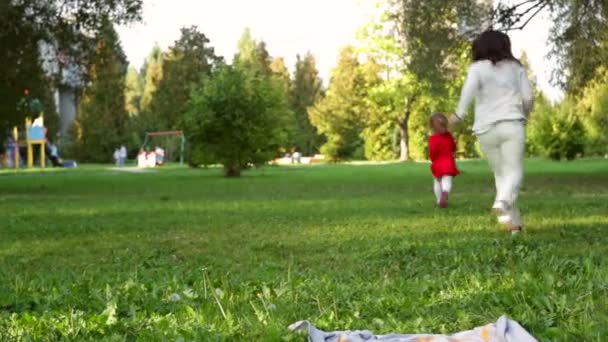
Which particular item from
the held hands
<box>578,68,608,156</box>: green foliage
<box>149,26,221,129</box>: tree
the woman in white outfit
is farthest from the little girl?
<box>149,26,221,129</box>: tree

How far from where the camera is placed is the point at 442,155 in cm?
1281

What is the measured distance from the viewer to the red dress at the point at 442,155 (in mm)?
12641

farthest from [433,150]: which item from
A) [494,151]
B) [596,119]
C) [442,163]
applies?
[596,119]

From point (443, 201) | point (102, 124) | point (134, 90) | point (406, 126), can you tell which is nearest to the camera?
point (443, 201)

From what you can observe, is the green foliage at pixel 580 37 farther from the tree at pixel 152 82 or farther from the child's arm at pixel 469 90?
the tree at pixel 152 82

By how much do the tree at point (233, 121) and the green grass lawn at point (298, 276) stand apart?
2187 centimetres

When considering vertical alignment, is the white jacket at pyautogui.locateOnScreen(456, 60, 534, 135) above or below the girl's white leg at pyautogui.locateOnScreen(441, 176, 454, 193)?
above

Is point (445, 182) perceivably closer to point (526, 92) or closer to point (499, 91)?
point (499, 91)

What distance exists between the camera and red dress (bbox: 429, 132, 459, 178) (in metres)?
12.6

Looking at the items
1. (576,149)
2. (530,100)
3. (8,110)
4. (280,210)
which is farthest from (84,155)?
(530,100)

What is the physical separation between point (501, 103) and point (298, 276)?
147 inches

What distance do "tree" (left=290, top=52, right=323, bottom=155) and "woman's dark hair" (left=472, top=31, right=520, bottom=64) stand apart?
266 feet

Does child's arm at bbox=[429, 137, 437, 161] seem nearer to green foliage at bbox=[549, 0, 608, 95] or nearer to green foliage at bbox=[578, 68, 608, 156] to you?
green foliage at bbox=[549, 0, 608, 95]

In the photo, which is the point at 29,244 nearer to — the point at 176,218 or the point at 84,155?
the point at 176,218
